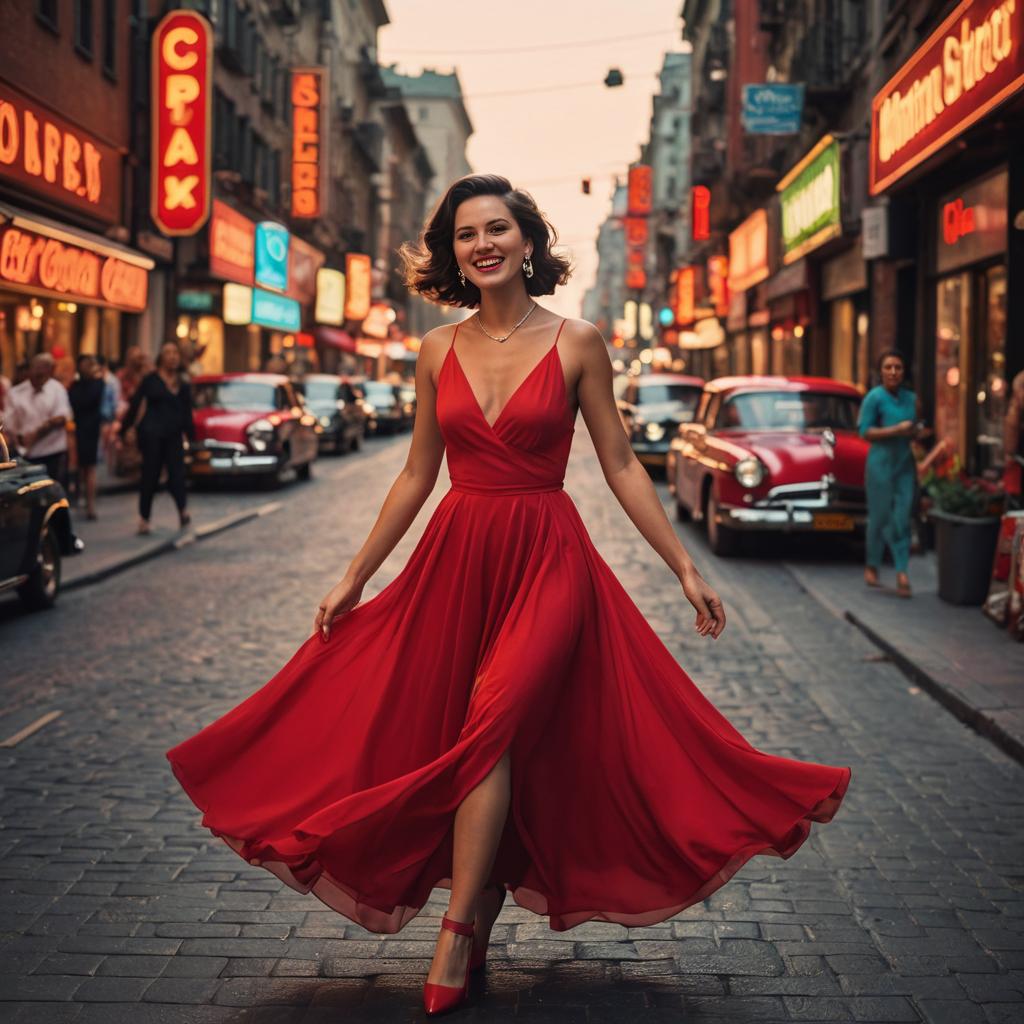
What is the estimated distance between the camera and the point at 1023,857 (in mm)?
5348

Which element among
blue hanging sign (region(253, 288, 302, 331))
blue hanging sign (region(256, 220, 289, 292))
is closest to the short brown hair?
blue hanging sign (region(253, 288, 302, 331))

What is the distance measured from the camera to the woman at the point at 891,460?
1195 cm

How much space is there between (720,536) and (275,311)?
26.8 m

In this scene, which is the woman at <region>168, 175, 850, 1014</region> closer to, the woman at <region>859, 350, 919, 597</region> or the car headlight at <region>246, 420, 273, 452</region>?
the woman at <region>859, 350, 919, 597</region>

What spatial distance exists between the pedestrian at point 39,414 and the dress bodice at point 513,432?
40.6ft

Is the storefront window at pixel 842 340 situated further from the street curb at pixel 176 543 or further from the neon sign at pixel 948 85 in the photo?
the street curb at pixel 176 543

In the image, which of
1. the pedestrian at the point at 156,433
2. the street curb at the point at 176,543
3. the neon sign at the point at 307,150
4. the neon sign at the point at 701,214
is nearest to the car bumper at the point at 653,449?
the street curb at the point at 176,543

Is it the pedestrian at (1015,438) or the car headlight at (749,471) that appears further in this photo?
the car headlight at (749,471)

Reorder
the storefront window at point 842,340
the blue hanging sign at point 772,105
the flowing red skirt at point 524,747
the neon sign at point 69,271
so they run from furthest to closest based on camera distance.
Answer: the storefront window at point 842,340, the blue hanging sign at point 772,105, the neon sign at point 69,271, the flowing red skirt at point 524,747

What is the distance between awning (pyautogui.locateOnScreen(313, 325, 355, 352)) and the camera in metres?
55.0

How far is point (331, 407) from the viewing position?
32.4 meters

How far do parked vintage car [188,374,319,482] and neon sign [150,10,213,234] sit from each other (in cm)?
338

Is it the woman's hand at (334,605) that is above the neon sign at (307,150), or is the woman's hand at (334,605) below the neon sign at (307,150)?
below

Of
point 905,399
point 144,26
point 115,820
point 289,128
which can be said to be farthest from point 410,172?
point 115,820
